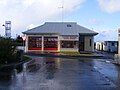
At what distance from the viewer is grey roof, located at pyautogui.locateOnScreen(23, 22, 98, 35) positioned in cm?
6156

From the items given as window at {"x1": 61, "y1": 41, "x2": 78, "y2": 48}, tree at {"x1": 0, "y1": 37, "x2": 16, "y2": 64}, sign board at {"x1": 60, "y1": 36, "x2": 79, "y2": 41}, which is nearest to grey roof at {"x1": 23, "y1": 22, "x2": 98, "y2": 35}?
sign board at {"x1": 60, "y1": 36, "x2": 79, "y2": 41}

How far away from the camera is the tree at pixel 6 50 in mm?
29355

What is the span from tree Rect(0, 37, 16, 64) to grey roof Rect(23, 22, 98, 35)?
98.7 ft

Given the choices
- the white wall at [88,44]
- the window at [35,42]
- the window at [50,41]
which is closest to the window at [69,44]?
the window at [50,41]

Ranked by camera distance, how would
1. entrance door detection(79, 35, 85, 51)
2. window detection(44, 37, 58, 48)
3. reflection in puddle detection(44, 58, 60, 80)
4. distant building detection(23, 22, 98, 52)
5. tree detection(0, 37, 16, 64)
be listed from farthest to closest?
entrance door detection(79, 35, 85, 51) → window detection(44, 37, 58, 48) → distant building detection(23, 22, 98, 52) → tree detection(0, 37, 16, 64) → reflection in puddle detection(44, 58, 60, 80)

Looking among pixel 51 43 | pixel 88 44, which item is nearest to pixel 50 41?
pixel 51 43

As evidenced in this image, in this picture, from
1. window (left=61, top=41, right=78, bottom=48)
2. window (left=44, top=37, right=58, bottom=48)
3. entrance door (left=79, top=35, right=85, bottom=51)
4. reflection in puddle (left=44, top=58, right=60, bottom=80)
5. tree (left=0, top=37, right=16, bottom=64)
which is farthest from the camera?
entrance door (left=79, top=35, right=85, bottom=51)

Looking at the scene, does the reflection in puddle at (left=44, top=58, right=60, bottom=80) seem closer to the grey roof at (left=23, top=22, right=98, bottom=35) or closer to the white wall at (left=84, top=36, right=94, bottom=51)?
the grey roof at (left=23, top=22, right=98, bottom=35)

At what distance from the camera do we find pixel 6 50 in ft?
97.7

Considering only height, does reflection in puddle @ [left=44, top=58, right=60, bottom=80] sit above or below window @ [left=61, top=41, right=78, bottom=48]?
below

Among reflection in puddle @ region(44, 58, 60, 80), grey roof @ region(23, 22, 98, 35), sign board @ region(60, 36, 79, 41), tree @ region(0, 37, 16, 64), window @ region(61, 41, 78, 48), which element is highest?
grey roof @ region(23, 22, 98, 35)

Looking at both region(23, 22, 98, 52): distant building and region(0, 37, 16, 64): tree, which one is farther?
region(23, 22, 98, 52): distant building

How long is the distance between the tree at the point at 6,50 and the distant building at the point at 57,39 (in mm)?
30060

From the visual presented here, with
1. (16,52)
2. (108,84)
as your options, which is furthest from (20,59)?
(108,84)
